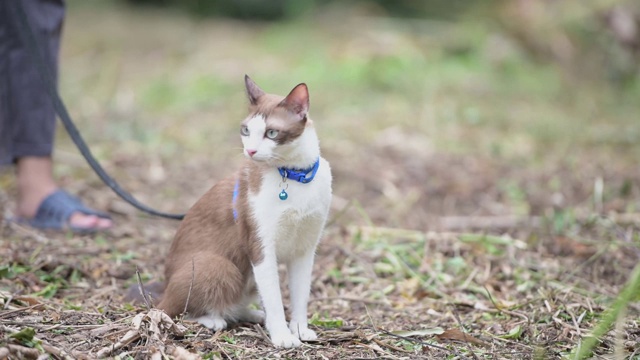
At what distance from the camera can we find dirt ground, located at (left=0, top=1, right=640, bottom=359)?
86.5 inches

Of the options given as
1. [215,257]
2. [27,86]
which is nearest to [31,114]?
[27,86]

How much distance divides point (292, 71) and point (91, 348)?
219 inches

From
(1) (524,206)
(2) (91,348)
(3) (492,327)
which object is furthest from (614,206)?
(2) (91,348)

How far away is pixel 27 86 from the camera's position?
3.41 metres

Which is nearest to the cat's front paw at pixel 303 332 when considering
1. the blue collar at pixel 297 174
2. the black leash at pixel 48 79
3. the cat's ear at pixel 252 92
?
the blue collar at pixel 297 174

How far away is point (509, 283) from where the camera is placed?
300 centimetres

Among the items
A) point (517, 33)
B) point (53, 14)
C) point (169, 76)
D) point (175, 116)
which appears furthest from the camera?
point (517, 33)

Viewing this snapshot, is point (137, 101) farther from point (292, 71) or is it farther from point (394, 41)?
point (394, 41)

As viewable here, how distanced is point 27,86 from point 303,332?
2.02 meters

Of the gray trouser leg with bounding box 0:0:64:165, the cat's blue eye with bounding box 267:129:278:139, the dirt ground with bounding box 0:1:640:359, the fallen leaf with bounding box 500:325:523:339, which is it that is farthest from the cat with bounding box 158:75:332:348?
the gray trouser leg with bounding box 0:0:64:165

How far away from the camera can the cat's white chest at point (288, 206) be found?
221 centimetres

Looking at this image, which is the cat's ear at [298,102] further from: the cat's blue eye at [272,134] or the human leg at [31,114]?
the human leg at [31,114]

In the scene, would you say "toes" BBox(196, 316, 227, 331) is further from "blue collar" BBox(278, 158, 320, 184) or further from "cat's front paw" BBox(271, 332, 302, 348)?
"blue collar" BBox(278, 158, 320, 184)

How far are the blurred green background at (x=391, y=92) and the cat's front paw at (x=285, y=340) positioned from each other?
1851 millimetres
